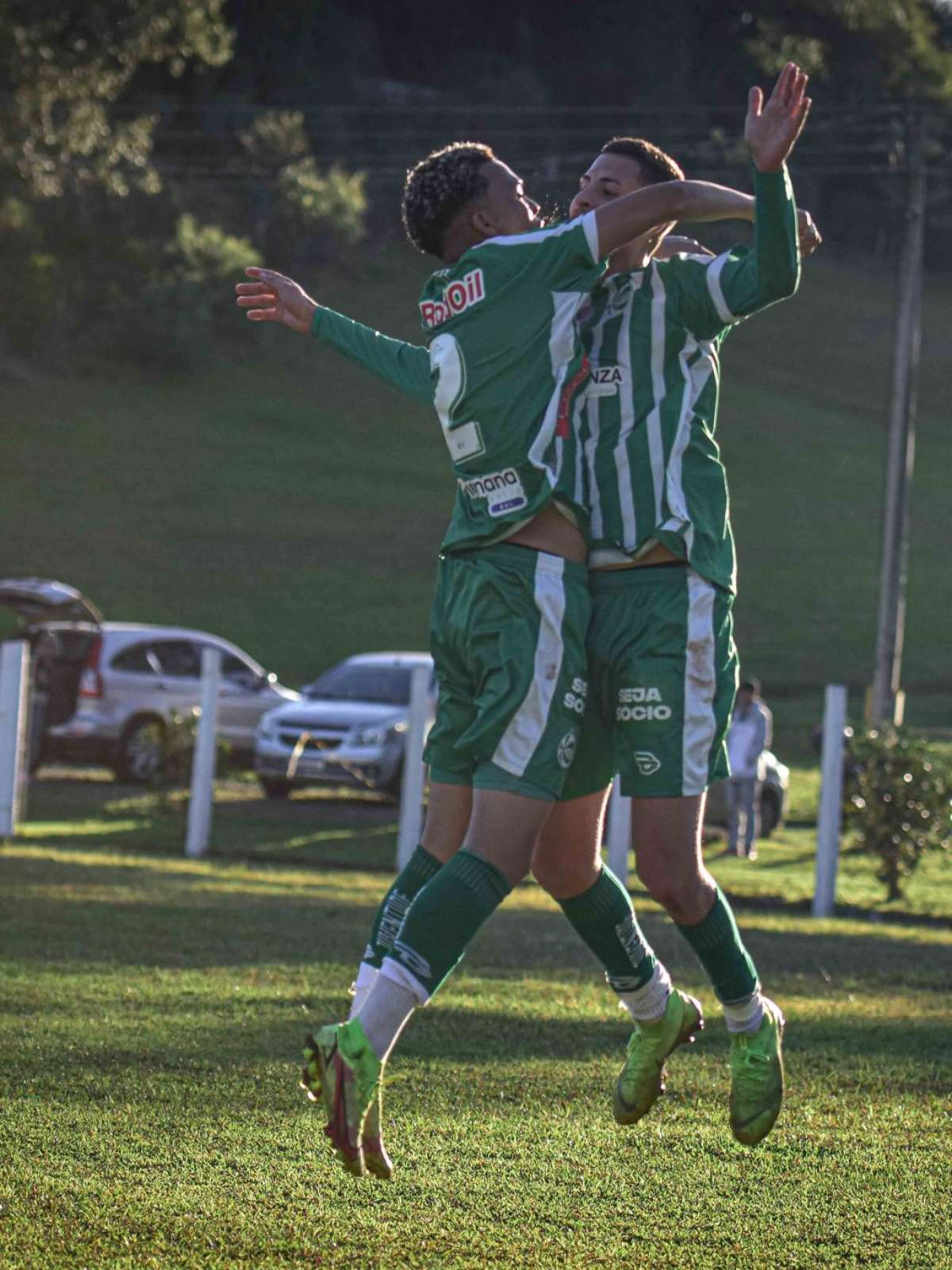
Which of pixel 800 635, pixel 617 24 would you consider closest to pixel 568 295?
pixel 800 635

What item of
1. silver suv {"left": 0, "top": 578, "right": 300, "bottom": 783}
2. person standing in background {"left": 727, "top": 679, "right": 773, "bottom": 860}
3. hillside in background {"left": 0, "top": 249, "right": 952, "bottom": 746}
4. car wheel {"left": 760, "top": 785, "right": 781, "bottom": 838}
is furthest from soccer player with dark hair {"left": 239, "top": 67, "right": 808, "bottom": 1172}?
hillside in background {"left": 0, "top": 249, "right": 952, "bottom": 746}

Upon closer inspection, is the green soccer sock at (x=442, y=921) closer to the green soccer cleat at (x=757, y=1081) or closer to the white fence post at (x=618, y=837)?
the green soccer cleat at (x=757, y=1081)

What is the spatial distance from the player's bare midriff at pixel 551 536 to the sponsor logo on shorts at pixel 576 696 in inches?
11.1

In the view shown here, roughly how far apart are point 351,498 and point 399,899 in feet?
175

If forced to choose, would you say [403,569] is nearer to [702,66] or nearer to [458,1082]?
[458,1082]

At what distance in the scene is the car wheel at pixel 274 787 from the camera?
2288 centimetres

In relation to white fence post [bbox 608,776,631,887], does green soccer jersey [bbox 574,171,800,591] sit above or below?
above

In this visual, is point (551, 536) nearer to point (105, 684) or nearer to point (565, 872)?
point (565, 872)

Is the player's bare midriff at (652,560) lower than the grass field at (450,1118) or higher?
higher

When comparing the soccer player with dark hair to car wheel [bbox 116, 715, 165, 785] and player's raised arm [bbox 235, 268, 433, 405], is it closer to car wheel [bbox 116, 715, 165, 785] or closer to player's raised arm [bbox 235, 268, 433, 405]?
player's raised arm [bbox 235, 268, 433, 405]

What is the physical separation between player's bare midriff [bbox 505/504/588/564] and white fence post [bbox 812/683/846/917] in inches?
395

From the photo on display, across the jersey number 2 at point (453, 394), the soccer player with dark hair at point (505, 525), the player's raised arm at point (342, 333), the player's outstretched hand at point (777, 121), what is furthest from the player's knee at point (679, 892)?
the player's outstretched hand at point (777, 121)

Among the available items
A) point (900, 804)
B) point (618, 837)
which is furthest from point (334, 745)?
point (618, 837)

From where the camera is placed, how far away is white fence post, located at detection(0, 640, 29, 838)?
16.1m
